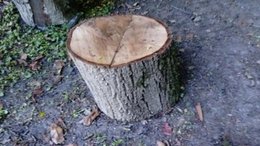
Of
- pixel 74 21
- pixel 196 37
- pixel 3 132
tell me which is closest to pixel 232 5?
pixel 196 37

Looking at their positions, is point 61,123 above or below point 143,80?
below

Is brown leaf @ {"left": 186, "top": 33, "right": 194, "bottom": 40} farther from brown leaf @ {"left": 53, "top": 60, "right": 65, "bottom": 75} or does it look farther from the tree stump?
brown leaf @ {"left": 53, "top": 60, "right": 65, "bottom": 75}

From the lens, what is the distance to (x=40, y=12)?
368 cm

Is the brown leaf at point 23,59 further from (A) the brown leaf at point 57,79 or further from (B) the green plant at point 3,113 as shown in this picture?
(B) the green plant at point 3,113

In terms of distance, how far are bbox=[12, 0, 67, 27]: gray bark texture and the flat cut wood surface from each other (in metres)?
1.11

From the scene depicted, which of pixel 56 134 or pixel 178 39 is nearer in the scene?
pixel 56 134

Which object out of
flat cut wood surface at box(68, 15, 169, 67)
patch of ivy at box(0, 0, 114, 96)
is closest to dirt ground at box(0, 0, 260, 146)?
patch of ivy at box(0, 0, 114, 96)

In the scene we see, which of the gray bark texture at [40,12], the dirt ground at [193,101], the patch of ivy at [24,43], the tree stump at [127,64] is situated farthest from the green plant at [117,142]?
the gray bark texture at [40,12]

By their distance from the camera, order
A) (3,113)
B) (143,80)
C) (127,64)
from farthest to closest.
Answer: (3,113)
(143,80)
(127,64)

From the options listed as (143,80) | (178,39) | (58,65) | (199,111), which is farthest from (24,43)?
(199,111)

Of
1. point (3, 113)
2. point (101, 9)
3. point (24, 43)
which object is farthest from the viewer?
point (101, 9)

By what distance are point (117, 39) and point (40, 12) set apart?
1.52 meters

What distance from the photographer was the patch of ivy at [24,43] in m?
3.28

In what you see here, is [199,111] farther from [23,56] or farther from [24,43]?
[24,43]
